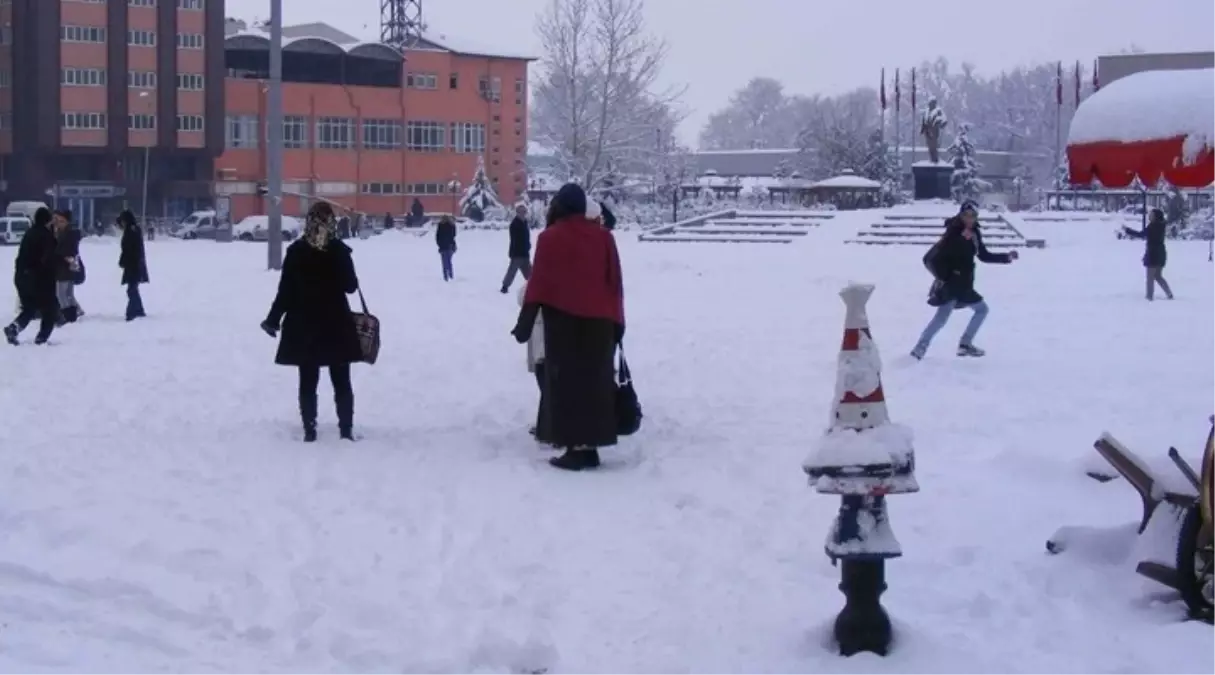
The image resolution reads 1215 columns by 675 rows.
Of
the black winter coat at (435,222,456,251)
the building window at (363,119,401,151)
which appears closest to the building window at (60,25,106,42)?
the building window at (363,119,401,151)

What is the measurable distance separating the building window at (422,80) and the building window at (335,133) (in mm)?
4250

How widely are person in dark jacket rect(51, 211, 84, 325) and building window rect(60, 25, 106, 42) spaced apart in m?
57.1

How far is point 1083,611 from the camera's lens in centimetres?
581

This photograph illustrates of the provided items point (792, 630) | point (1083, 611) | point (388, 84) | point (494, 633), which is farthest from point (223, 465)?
point (388, 84)

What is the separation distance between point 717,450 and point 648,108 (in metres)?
56.5

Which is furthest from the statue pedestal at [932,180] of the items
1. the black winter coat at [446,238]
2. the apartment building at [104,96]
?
the apartment building at [104,96]

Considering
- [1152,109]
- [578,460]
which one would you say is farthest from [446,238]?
[1152,109]

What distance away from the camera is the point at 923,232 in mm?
45344

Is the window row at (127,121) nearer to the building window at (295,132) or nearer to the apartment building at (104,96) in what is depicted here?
the apartment building at (104,96)

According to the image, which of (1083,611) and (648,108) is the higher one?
(648,108)

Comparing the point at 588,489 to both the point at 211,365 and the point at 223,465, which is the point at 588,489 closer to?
the point at 223,465

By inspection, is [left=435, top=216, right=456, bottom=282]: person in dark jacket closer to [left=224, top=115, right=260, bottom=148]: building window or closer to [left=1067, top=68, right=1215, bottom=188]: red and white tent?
[left=1067, top=68, right=1215, bottom=188]: red and white tent

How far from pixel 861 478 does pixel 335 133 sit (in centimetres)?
7786

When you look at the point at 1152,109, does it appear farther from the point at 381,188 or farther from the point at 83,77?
the point at 381,188
